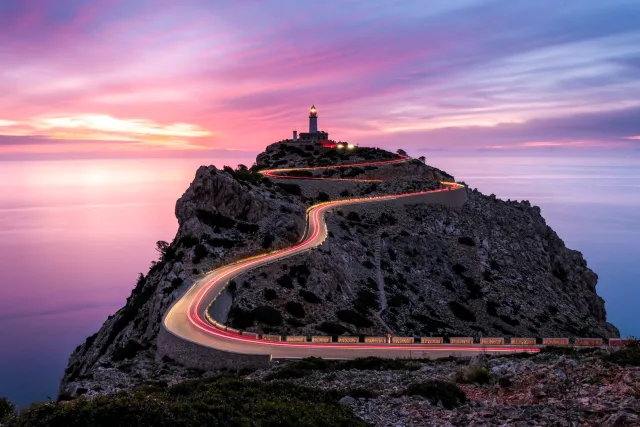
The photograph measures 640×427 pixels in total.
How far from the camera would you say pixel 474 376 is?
17.9 metres

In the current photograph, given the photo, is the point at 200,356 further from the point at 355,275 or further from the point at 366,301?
the point at 355,275

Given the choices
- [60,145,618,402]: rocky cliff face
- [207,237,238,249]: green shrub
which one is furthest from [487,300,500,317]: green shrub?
[207,237,238,249]: green shrub

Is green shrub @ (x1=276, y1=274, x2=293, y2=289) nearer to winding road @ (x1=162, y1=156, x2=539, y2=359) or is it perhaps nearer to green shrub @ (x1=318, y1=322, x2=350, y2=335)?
winding road @ (x1=162, y1=156, x2=539, y2=359)

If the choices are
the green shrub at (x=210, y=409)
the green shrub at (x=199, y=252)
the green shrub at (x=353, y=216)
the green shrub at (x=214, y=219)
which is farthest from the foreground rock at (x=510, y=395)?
the green shrub at (x=353, y=216)

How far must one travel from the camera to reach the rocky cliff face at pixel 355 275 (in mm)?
39312

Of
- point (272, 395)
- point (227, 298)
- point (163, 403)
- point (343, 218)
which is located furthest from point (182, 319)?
point (343, 218)

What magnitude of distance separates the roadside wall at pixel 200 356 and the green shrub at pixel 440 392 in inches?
481

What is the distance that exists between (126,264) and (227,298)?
164340mm

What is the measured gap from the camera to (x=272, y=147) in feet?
399

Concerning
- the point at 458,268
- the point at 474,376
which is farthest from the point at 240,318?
the point at 458,268

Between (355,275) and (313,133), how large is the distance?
79.3 m

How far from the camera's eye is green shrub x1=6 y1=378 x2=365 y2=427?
38.1 ft

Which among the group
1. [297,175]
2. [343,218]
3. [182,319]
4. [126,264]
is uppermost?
[297,175]

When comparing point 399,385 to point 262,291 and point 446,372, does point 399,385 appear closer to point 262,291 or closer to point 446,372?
point 446,372
